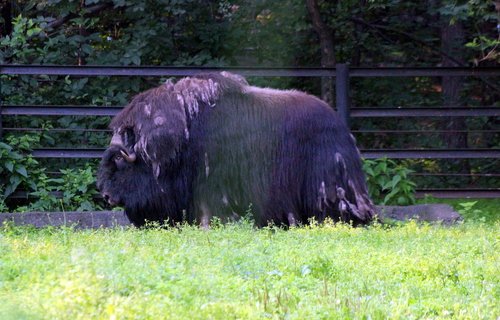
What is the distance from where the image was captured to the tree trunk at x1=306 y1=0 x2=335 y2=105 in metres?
14.0

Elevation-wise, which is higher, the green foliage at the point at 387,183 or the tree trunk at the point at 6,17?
the tree trunk at the point at 6,17

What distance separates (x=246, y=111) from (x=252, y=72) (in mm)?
3100

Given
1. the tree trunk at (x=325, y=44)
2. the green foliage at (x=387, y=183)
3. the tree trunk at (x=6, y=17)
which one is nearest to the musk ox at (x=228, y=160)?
A: the green foliage at (x=387, y=183)

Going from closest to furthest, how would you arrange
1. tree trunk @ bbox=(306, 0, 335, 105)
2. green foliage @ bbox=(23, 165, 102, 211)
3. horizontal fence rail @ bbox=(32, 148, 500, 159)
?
green foliage @ bbox=(23, 165, 102, 211) → horizontal fence rail @ bbox=(32, 148, 500, 159) → tree trunk @ bbox=(306, 0, 335, 105)

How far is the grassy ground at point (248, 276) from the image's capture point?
4633 millimetres

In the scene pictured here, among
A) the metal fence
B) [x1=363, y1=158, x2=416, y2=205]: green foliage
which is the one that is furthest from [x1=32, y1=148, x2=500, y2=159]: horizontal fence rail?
[x1=363, y1=158, x2=416, y2=205]: green foliage

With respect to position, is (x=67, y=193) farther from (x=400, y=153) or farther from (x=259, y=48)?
(x=259, y=48)

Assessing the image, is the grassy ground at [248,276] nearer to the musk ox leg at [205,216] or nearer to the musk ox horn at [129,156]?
the musk ox leg at [205,216]

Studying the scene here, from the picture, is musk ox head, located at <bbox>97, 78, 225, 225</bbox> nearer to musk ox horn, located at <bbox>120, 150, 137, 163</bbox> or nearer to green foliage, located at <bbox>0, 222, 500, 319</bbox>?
musk ox horn, located at <bbox>120, 150, 137, 163</bbox>

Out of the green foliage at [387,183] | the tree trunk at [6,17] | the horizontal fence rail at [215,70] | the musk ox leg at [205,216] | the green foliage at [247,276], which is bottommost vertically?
the green foliage at [387,183]

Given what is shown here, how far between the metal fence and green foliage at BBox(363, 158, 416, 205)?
0.57 ft

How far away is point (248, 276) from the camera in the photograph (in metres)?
5.86

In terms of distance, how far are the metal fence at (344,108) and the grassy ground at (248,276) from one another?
452cm

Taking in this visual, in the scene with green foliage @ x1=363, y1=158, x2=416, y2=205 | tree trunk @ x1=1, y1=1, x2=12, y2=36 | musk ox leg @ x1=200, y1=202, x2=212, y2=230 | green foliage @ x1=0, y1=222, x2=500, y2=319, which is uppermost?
tree trunk @ x1=1, y1=1, x2=12, y2=36
